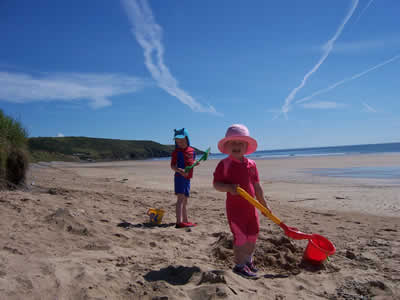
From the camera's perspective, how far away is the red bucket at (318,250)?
10.4 ft

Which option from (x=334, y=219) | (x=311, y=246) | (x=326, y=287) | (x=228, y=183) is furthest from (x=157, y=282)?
(x=334, y=219)

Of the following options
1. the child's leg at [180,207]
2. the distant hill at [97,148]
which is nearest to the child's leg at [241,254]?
the child's leg at [180,207]

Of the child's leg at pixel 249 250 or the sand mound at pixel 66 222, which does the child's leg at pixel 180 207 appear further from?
the child's leg at pixel 249 250

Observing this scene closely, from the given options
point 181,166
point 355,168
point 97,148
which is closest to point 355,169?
point 355,168

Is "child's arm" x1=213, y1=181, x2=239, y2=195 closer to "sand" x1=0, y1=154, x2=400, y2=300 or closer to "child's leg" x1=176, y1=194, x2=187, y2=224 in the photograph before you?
"sand" x1=0, y1=154, x2=400, y2=300

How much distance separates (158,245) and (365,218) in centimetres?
410

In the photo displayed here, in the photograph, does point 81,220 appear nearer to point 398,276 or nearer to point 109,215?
point 109,215

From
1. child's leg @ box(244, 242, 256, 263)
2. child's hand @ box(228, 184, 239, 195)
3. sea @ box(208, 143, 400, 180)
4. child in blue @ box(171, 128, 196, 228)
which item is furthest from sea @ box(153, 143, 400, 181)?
child's hand @ box(228, 184, 239, 195)

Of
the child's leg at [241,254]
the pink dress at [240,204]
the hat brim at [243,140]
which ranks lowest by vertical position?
the child's leg at [241,254]

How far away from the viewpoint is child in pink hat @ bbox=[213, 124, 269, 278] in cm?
298

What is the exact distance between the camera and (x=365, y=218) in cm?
557

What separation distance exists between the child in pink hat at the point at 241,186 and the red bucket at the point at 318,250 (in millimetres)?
699

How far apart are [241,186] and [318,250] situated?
3.66 feet

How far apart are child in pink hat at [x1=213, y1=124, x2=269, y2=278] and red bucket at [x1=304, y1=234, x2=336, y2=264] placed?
0.70 m
